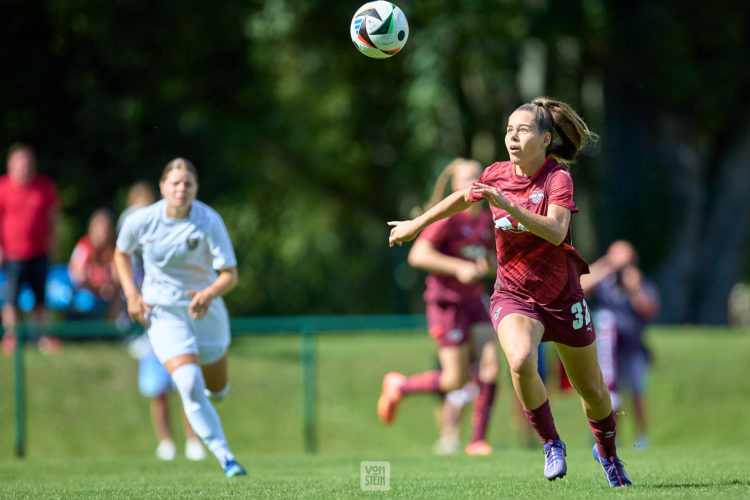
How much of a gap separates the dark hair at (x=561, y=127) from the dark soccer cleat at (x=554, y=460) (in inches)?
66.1

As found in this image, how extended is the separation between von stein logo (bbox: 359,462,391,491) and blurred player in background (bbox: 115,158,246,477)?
37.0 inches

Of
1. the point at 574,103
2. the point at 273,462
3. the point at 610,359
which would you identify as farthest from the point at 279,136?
the point at 273,462

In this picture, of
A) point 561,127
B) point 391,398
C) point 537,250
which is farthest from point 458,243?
point 537,250

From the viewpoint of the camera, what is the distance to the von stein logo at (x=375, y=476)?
663 cm

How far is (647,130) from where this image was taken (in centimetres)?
2162

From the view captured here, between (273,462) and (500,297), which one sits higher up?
(500,297)

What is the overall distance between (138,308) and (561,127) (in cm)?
326

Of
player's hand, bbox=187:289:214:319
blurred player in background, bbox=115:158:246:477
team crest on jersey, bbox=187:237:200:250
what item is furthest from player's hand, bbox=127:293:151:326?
team crest on jersey, bbox=187:237:200:250

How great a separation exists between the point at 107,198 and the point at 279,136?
25.9 ft

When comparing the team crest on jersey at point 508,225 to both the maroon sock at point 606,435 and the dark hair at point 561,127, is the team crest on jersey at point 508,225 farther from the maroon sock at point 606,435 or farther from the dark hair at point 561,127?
the maroon sock at point 606,435

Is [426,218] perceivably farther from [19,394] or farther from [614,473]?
[19,394]

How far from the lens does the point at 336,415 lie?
47.4ft

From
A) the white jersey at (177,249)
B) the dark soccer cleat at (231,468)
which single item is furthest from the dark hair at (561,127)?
the dark soccer cleat at (231,468)

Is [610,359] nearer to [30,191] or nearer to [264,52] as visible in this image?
[30,191]
